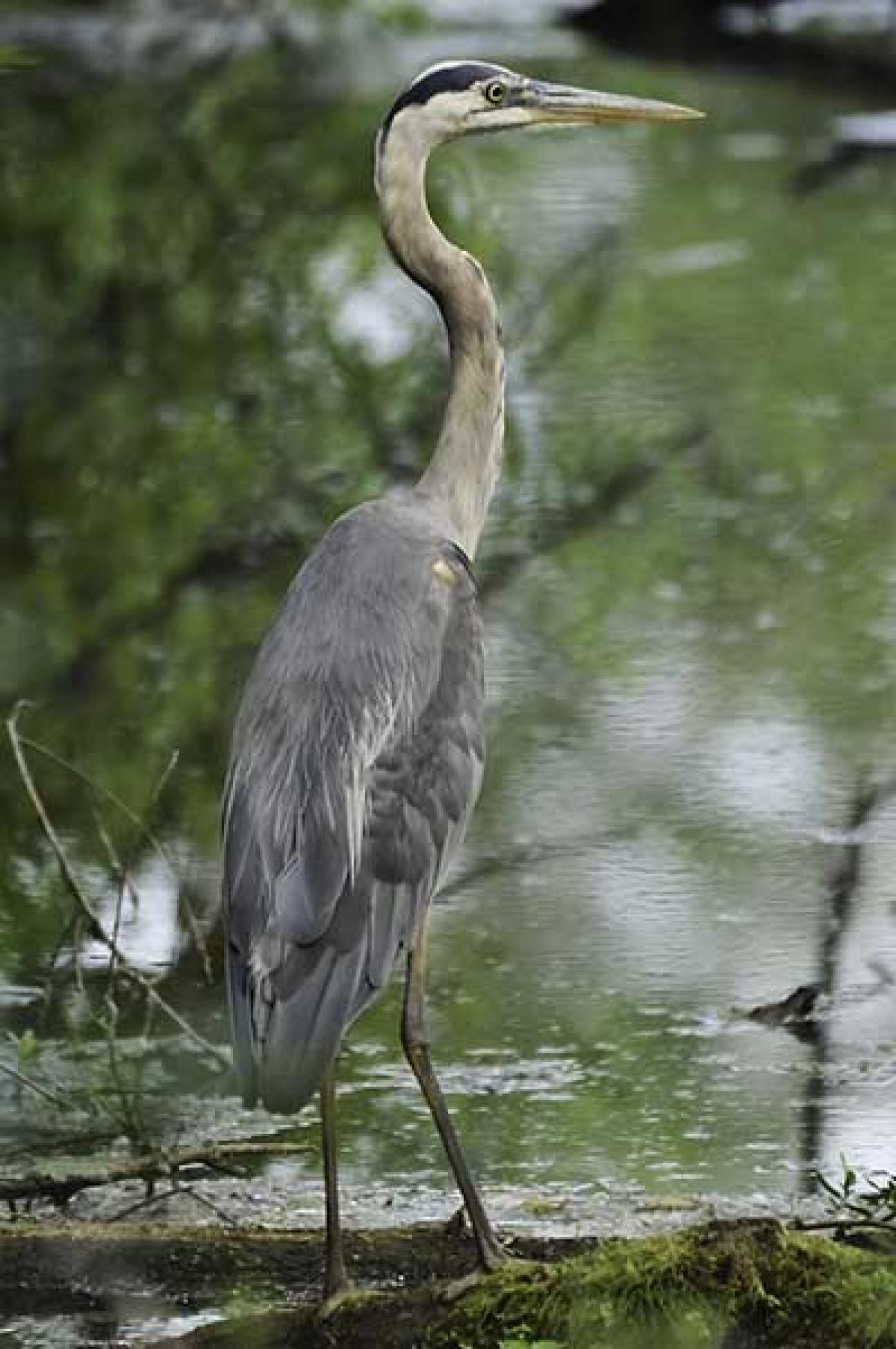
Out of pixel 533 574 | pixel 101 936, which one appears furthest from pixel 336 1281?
pixel 533 574

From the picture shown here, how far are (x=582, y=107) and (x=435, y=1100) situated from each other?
70.1 inches

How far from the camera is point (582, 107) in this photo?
5.10 metres

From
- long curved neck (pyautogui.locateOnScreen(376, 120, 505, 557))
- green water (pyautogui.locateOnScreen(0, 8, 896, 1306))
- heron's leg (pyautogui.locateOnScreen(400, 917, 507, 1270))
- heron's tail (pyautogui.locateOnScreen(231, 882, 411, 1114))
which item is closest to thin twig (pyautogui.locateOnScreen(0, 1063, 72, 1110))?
green water (pyautogui.locateOnScreen(0, 8, 896, 1306))

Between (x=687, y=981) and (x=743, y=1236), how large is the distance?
5.66 feet

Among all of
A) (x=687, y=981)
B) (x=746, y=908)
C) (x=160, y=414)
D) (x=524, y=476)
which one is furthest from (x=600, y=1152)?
(x=160, y=414)

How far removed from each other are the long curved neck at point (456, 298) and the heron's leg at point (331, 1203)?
1064 millimetres

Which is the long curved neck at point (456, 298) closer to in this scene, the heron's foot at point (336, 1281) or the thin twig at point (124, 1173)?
the thin twig at point (124, 1173)

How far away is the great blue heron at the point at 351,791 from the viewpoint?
3.86 metres

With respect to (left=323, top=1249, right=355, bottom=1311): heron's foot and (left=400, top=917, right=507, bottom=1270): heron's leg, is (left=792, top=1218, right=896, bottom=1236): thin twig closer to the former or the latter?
(left=400, top=917, right=507, bottom=1270): heron's leg

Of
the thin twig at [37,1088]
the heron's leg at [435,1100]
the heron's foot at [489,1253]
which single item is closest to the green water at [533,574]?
the thin twig at [37,1088]

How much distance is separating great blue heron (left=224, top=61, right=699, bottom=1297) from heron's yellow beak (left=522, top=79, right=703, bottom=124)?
0.69 m

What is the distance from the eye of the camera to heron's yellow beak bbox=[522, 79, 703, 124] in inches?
199

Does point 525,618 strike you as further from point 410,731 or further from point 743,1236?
point 743,1236

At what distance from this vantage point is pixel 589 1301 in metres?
3.66
